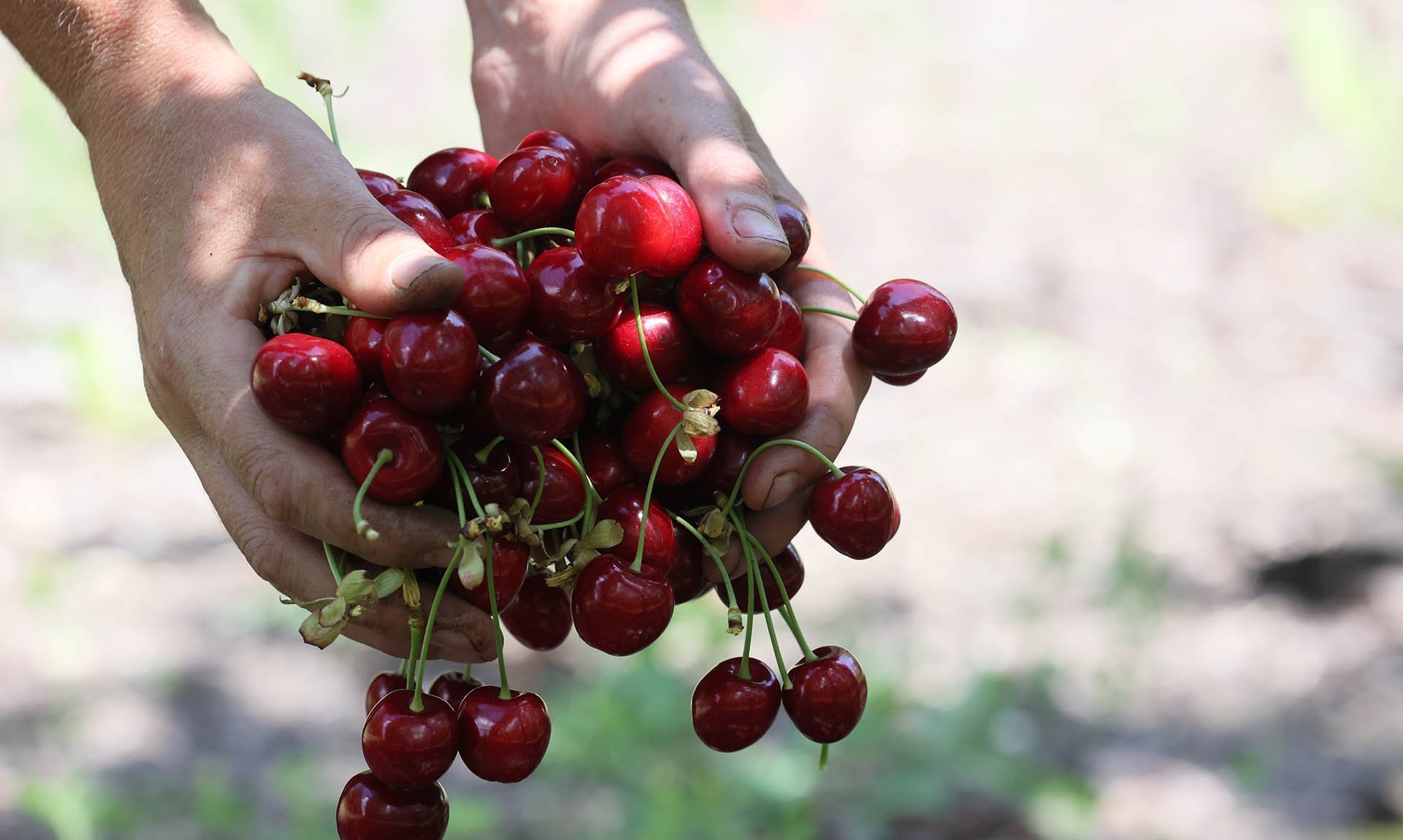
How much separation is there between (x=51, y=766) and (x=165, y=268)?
5.25ft

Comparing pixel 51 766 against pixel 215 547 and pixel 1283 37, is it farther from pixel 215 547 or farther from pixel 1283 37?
pixel 1283 37

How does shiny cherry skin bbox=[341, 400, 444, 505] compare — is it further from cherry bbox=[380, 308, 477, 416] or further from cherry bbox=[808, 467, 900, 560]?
cherry bbox=[808, 467, 900, 560]

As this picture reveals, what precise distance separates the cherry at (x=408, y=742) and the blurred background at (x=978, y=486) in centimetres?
133

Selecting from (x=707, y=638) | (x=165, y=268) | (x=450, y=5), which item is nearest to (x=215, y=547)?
(x=707, y=638)

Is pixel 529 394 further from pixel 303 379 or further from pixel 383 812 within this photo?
pixel 383 812

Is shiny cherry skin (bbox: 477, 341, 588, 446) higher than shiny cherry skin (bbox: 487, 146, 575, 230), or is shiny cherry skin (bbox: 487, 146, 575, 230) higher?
shiny cherry skin (bbox: 487, 146, 575, 230)

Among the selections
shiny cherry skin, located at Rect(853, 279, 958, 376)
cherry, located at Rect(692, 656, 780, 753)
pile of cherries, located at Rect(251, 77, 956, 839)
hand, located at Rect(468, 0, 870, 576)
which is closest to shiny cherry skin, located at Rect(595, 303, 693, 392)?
pile of cherries, located at Rect(251, 77, 956, 839)

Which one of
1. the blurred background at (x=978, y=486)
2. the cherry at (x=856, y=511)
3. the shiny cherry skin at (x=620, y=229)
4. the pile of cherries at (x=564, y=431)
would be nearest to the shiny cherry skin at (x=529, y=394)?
the pile of cherries at (x=564, y=431)

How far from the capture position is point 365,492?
1.12 metres

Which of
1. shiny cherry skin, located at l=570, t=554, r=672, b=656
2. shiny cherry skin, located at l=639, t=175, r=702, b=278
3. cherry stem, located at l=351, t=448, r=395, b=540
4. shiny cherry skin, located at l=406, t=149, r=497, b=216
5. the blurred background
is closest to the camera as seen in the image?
cherry stem, located at l=351, t=448, r=395, b=540

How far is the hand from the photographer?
1.33m

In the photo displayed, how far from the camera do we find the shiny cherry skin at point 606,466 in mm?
1339

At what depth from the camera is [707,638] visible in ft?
9.45

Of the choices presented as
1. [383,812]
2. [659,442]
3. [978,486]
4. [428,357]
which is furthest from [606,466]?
[978,486]
